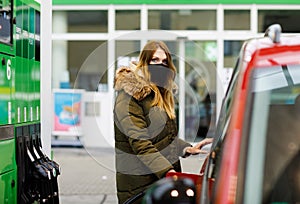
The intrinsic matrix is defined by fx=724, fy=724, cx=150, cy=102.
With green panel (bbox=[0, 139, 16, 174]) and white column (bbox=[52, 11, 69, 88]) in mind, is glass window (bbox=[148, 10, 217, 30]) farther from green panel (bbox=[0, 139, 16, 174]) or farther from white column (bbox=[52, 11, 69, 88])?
green panel (bbox=[0, 139, 16, 174])

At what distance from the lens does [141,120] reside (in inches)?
194

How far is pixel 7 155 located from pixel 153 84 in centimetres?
127

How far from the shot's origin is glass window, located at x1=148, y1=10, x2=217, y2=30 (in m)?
17.3

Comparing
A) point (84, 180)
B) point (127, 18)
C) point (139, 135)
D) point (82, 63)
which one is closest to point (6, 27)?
point (139, 135)

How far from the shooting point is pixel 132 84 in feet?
16.2

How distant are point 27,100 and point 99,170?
8.86m

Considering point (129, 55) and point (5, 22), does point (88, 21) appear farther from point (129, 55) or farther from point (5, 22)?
point (5, 22)

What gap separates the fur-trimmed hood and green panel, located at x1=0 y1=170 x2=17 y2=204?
97 centimetres

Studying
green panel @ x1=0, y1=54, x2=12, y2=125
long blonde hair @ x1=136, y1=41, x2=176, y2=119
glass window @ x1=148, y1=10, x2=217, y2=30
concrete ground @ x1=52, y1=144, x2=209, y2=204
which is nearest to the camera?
green panel @ x1=0, y1=54, x2=12, y2=125

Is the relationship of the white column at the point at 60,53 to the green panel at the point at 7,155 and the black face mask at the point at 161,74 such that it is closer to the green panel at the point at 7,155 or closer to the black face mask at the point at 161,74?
the black face mask at the point at 161,74

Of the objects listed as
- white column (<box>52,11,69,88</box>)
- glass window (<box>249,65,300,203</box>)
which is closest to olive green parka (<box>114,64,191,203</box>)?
glass window (<box>249,65,300,203</box>)

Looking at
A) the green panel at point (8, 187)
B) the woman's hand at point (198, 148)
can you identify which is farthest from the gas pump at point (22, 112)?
the woman's hand at point (198, 148)

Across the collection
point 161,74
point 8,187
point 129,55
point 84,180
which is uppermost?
point 129,55

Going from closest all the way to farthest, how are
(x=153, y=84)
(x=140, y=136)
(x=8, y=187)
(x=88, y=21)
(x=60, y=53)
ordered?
(x=8, y=187) → (x=140, y=136) → (x=153, y=84) → (x=88, y=21) → (x=60, y=53)
